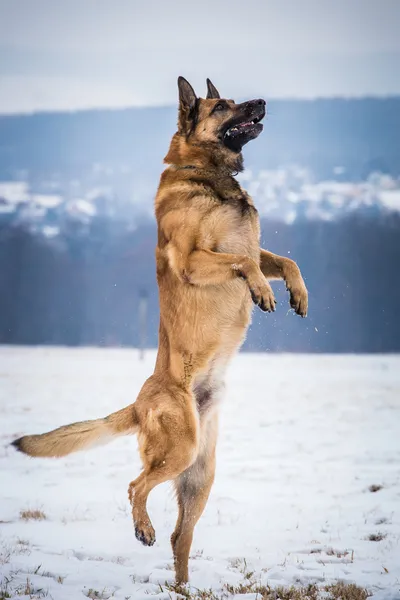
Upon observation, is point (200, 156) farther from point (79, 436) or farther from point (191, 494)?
point (191, 494)

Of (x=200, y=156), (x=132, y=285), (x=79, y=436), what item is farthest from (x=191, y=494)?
(x=132, y=285)

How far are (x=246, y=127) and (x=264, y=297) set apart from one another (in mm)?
1037

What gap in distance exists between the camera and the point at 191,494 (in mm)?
3625

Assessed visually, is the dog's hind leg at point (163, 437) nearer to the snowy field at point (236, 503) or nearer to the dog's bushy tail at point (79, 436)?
the dog's bushy tail at point (79, 436)

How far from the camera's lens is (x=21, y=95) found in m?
11.0

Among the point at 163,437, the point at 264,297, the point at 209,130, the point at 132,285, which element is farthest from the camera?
the point at 132,285

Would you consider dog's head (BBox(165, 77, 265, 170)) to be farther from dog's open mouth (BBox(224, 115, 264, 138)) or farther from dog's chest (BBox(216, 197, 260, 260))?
dog's chest (BBox(216, 197, 260, 260))

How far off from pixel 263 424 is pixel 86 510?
156 inches

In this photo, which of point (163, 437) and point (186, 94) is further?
point (186, 94)

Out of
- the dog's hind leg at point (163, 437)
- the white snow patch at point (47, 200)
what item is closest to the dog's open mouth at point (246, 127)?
the dog's hind leg at point (163, 437)

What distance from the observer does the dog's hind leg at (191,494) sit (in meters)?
3.61

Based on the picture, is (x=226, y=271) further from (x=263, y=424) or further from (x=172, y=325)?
(x=263, y=424)

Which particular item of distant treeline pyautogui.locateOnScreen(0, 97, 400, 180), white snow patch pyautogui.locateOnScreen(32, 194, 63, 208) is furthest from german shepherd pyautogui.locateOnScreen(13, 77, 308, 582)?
white snow patch pyautogui.locateOnScreen(32, 194, 63, 208)

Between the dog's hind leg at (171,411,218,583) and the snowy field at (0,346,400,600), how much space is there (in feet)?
0.57
